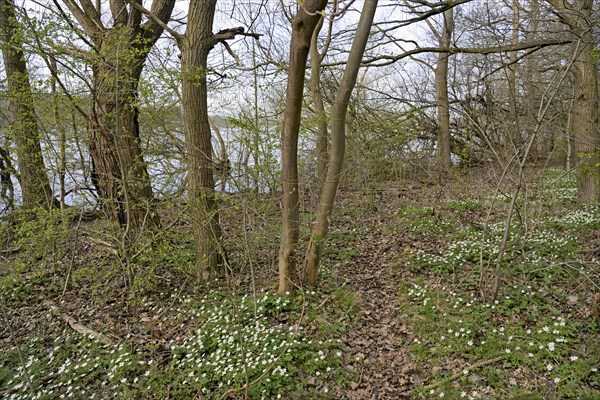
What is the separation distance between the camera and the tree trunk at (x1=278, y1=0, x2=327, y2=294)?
4.13 meters

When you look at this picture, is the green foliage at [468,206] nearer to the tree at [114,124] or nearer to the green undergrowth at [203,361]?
the green undergrowth at [203,361]

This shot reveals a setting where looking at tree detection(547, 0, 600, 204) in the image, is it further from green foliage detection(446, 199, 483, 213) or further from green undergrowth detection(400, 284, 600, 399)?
green undergrowth detection(400, 284, 600, 399)

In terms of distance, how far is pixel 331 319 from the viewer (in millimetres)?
4531

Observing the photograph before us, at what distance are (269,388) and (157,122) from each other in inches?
190

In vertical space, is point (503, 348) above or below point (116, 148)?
below

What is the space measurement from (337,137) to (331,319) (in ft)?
7.01

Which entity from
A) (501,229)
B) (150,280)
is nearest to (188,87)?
(150,280)

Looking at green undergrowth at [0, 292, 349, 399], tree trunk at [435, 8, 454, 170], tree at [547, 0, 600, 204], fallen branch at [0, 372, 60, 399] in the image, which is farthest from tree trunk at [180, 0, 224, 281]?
tree trunk at [435, 8, 454, 170]

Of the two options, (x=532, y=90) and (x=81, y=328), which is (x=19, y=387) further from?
(x=532, y=90)

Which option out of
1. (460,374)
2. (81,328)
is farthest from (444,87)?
(81,328)

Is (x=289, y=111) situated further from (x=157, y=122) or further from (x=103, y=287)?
(x=103, y=287)

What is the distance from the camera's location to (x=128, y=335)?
15.8ft

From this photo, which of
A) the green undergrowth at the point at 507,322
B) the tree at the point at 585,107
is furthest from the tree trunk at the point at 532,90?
the green undergrowth at the point at 507,322

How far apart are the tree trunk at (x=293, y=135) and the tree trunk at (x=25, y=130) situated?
11.2 ft
